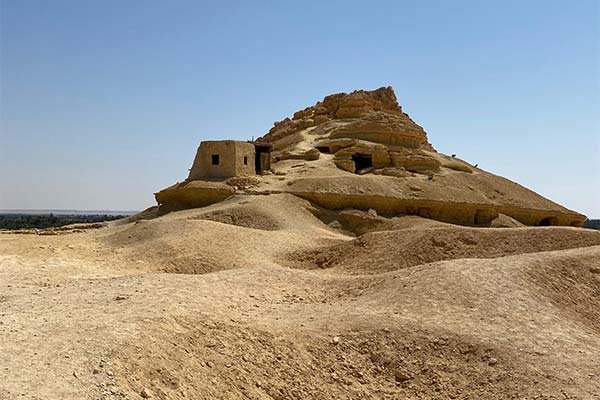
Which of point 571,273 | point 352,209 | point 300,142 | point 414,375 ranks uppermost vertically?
Result: point 300,142

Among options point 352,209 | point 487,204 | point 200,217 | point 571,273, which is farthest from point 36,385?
point 487,204

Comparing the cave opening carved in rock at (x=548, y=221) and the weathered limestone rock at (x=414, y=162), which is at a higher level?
the weathered limestone rock at (x=414, y=162)

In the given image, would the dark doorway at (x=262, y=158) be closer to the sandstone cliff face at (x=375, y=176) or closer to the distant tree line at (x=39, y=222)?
the sandstone cliff face at (x=375, y=176)

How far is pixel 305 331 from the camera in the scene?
7.20 meters

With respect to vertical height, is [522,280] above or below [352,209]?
below

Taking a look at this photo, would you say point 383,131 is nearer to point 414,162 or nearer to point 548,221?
point 414,162

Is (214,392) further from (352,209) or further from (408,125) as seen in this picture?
(408,125)

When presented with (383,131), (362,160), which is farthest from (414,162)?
(383,131)

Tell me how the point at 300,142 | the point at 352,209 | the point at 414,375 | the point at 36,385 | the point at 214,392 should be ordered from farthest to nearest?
the point at 300,142, the point at 352,209, the point at 414,375, the point at 214,392, the point at 36,385

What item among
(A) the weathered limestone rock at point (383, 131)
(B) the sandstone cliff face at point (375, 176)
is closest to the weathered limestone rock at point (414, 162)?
(B) the sandstone cliff face at point (375, 176)

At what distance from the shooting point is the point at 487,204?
2414 cm

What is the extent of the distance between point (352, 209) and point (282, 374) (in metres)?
15.1

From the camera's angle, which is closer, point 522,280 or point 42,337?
point 42,337

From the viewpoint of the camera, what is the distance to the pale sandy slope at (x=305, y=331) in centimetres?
541
